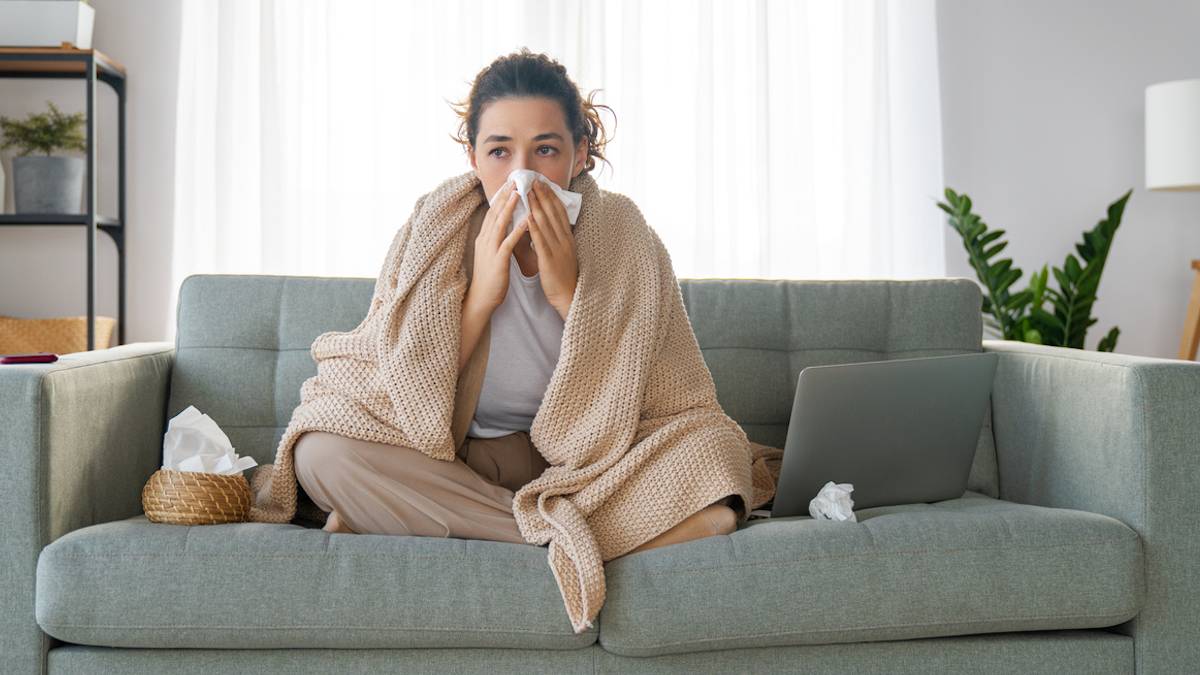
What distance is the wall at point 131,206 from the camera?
3053 mm

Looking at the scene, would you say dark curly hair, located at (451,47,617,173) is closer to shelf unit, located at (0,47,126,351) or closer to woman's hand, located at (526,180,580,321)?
woman's hand, located at (526,180,580,321)

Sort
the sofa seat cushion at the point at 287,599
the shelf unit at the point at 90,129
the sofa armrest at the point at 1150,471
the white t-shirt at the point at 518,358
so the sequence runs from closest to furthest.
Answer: the sofa seat cushion at the point at 287,599 < the sofa armrest at the point at 1150,471 < the white t-shirt at the point at 518,358 < the shelf unit at the point at 90,129

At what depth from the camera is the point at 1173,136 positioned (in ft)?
9.71

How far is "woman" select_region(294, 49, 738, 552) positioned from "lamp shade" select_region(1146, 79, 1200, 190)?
1950 mm

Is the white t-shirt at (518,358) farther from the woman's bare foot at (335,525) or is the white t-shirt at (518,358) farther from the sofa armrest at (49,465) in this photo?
the sofa armrest at (49,465)

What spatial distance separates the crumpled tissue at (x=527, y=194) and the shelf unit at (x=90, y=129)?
1.55 m

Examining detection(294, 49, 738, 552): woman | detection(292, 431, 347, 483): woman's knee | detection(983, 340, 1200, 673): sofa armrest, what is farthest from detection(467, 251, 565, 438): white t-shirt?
detection(983, 340, 1200, 673): sofa armrest

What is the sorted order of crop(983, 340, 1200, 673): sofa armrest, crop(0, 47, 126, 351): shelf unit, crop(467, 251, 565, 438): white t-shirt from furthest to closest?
crop(0, 47, 126, 351): shelf unit, crop(467, 251, 565, 438): white t-shirt, crop(983, 340, 1200, 673): sofa armrest

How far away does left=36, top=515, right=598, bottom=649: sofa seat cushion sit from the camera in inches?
54.9

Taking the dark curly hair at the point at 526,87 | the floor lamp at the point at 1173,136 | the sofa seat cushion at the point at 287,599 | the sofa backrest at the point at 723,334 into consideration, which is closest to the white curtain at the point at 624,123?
the floor lamp at the point at 1173,136

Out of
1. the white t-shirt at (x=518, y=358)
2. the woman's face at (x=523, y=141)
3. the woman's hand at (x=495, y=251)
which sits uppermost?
the woman's face at (x=523, y=141)

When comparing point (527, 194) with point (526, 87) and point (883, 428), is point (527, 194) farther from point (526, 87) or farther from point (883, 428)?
point (883, 428)

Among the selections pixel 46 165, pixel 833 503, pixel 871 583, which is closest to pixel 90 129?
pixel 46 165

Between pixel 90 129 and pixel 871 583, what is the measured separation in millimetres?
2320
